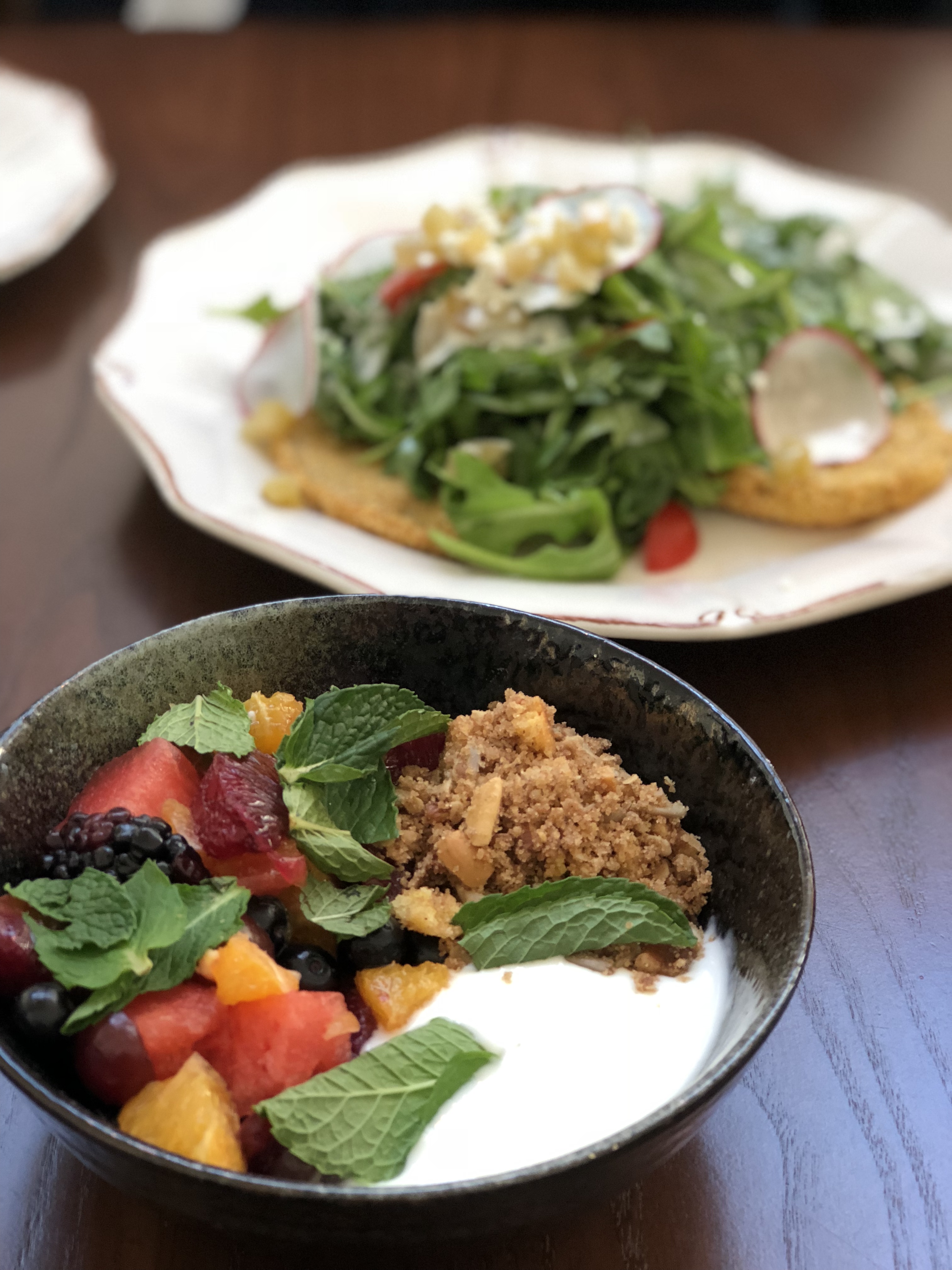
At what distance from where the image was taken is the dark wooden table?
99 cm

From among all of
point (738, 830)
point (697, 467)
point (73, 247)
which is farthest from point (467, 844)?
point (73, 247)

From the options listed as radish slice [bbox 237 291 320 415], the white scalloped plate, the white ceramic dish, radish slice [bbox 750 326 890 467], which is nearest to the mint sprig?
the white scalloped plate

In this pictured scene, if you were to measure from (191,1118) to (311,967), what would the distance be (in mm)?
166

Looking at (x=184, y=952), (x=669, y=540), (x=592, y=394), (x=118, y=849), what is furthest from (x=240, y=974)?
(x=592, y=394)

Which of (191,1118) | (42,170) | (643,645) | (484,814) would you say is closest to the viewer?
(191,1118)

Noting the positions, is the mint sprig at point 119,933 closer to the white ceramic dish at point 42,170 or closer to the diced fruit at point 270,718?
the diced fruit at point 270,718

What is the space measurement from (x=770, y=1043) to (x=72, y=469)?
1.51m

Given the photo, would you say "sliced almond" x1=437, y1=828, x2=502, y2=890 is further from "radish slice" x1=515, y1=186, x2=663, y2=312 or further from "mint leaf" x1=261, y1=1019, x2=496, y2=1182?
"radish slice" x1=515, y1=186, x2=663, y2=312

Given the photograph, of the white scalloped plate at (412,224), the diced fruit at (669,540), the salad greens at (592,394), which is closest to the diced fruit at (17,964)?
the white scalloped plate at (412,224)

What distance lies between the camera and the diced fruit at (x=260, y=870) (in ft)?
3.40

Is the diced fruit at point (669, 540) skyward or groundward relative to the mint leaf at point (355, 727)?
groundward

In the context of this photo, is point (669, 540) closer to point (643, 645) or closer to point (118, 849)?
point (643, 645)

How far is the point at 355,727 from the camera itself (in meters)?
1.13

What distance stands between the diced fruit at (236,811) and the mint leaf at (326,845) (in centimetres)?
1
